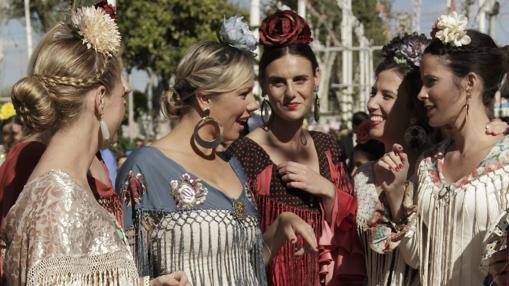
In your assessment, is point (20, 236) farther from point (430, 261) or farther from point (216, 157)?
point (430, 261)

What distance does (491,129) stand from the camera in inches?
145

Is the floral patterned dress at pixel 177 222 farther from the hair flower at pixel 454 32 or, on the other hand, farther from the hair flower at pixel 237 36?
the hair flower at pixel 454 32

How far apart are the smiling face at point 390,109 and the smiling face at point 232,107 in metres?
0.74

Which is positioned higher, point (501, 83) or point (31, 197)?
point (501, 83)

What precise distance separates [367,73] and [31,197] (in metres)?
15.1

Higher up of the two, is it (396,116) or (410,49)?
(410,49)

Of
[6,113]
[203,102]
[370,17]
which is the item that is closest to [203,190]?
[203,102]

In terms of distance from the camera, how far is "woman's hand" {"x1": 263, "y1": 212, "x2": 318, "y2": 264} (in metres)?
3.58

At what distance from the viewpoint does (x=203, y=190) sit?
3561 millimetres

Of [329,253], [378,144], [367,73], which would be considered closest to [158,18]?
[367,73]

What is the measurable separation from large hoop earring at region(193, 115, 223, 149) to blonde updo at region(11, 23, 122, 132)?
813 millimetres

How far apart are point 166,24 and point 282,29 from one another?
2046 centimetres

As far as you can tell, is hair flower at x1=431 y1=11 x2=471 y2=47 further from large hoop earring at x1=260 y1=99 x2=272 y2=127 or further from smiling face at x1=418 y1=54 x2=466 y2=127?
large hoop earring at x1=260 y1=99 x2=272 y2=127

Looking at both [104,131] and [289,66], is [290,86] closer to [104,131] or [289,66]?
[289,66]
